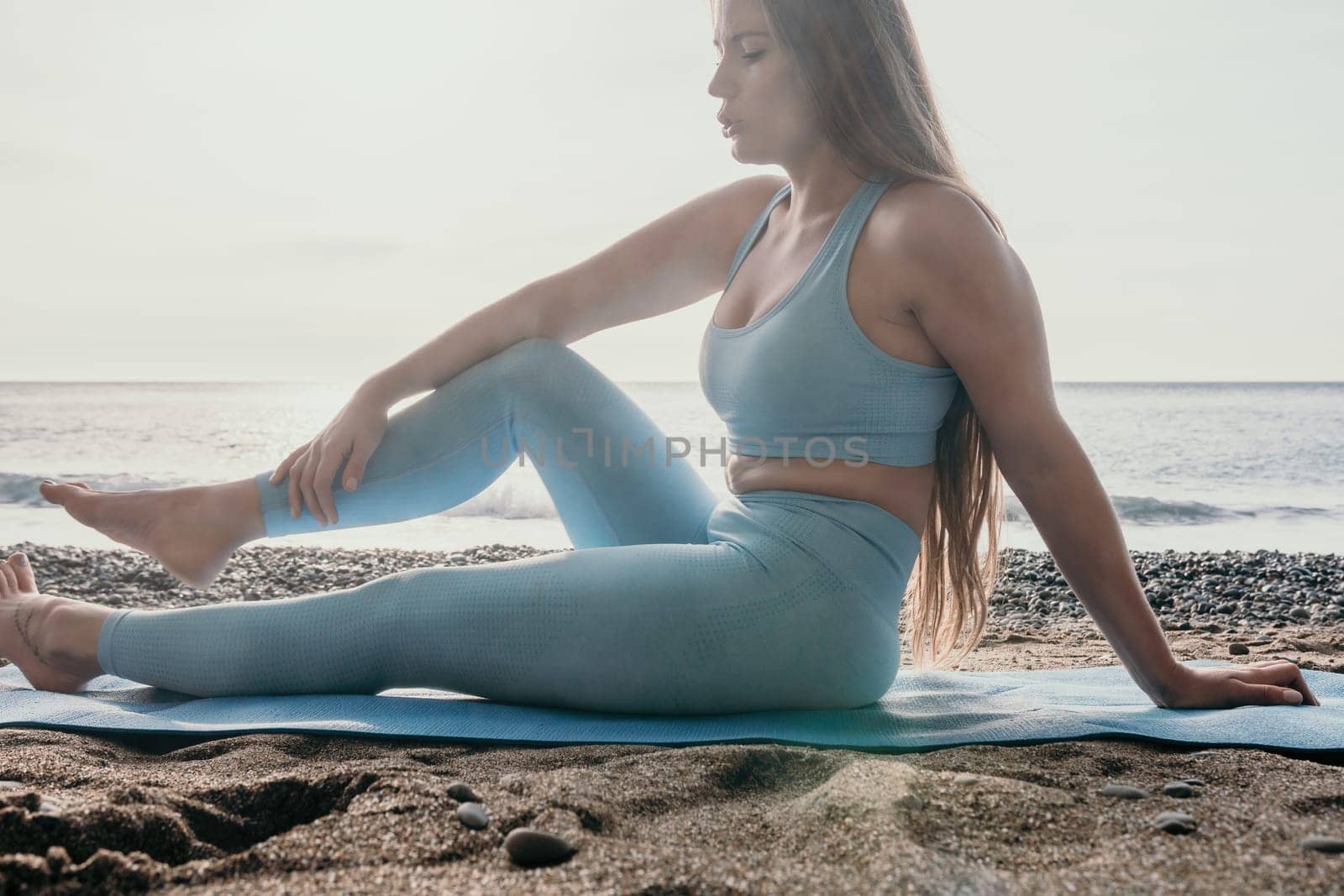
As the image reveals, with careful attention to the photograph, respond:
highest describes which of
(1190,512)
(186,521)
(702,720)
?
(186,521)

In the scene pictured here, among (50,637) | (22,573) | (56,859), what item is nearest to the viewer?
(56,859)

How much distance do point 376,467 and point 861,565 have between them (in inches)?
37.3

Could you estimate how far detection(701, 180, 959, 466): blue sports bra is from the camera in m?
1.75

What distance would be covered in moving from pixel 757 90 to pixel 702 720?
114 cm

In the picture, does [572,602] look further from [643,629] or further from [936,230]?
[936,230]

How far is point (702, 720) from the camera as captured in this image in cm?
172

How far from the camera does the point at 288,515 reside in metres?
1.98

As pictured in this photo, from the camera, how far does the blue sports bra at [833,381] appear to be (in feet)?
5.75

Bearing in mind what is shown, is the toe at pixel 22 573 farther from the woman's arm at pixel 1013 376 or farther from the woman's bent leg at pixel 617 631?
the woman's arm at pixel 1013 376

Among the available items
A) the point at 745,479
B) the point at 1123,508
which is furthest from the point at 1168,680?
the point at 1123,508

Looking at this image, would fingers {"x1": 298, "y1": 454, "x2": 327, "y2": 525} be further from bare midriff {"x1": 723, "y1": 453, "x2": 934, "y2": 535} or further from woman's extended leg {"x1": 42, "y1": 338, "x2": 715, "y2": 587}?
bare midriff {"x1": 723, "y1": 453, "x2": 934, "y2": 535}

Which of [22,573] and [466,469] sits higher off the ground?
[466,469]

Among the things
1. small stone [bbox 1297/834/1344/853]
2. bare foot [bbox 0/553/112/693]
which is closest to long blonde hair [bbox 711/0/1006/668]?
small stone [bbox 1297/834/1344/853]

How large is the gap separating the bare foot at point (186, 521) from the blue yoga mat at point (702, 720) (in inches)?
10.5
